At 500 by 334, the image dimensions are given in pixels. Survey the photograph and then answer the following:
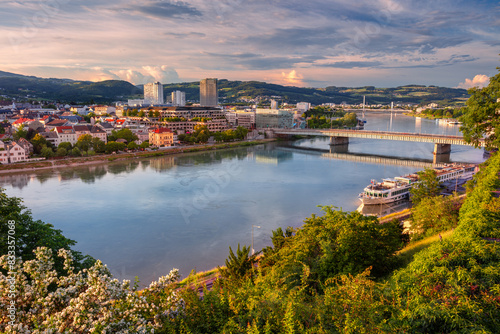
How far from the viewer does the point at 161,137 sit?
61.1ft

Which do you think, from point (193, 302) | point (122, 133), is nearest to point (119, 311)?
point (193, 302)

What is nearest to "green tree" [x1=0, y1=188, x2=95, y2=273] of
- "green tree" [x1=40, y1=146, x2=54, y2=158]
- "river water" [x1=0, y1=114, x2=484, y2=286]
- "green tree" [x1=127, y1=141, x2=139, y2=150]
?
"river water" [x1=0, y1=114, x2=484, y2=286]

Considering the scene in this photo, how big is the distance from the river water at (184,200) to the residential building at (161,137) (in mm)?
2910

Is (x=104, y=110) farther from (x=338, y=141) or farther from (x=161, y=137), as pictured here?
(x=338, y=141)

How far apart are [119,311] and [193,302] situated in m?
0.43

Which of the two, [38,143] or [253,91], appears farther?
[253,91]

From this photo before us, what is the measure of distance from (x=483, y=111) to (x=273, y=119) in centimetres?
2366

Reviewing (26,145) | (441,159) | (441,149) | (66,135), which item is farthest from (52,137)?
(441,149)

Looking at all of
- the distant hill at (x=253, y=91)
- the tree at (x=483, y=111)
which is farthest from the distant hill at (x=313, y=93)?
the tree at (x=483, y=111)

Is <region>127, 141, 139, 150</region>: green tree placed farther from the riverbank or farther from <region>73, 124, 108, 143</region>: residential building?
<region>73, 124, 108, 143</region>: residential building

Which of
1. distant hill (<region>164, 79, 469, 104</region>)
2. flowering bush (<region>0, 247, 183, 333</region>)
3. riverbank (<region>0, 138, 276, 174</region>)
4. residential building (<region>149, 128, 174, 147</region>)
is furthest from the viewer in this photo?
distant hill (<region>164, 79, 469, 104</region>)

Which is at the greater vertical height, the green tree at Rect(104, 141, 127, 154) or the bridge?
the bridge

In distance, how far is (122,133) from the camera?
17.9 meters

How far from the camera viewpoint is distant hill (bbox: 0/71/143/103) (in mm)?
44531
